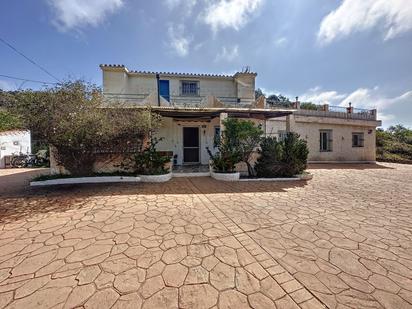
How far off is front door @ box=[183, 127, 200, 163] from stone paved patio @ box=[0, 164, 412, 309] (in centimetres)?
630

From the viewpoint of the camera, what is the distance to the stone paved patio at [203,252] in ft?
6.80

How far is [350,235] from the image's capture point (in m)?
3.48

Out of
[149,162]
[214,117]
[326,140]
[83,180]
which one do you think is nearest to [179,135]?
[214,117]

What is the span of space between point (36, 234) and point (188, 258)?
9.20 feet

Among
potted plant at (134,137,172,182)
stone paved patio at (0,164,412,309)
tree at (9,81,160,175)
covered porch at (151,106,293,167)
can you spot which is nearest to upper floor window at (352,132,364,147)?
covered porch at (151,106,293,167)

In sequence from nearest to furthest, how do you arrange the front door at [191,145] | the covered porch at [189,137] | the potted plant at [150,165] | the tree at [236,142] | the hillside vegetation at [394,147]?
the potted plant at [150,165], the tree at [236,142], the covered porch at [189,137], the front door at [191,145], the hillside vegetation at [394,147]

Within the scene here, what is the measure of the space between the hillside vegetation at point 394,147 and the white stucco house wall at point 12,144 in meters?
29.8

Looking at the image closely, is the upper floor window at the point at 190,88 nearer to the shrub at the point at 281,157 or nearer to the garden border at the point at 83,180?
the shrub at the point at 281,157

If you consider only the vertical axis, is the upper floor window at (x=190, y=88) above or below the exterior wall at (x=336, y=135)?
above

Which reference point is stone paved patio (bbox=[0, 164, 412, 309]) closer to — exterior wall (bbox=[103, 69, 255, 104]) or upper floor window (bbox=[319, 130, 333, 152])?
exterior wall (bbox=[103, 69, 255, 104])

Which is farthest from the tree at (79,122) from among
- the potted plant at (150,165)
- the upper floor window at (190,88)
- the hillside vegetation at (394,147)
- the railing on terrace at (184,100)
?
the hillside vegetation at (394,147)

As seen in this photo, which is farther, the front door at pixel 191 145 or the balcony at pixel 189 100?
the balcony at pixel 189 100

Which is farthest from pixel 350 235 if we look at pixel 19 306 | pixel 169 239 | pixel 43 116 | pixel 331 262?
pixel 43 116

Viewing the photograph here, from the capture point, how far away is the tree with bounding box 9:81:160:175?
237 inches
